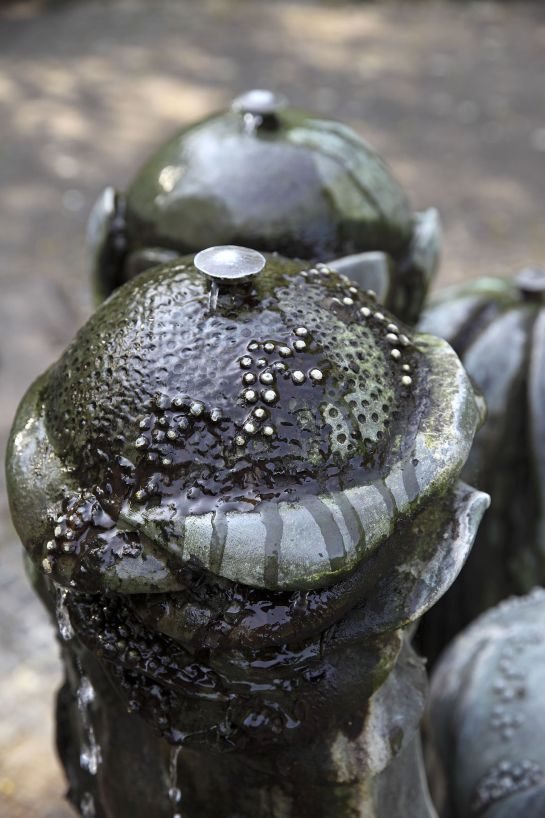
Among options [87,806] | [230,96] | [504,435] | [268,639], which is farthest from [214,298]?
[230,96]

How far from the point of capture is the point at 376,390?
1319 mm

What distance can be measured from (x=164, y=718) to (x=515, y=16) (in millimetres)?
9878

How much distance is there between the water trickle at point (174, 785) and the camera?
151cm

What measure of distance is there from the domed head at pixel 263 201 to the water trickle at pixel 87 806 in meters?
1.04

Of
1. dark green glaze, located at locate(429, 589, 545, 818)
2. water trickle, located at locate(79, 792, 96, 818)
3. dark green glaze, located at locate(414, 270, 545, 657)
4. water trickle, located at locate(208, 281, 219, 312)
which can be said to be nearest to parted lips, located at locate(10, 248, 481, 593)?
water trickle, located at locate(208, 281, 219, 312)

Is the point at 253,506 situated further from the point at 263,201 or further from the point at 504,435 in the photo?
the point at 504,435

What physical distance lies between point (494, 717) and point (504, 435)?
789 mm

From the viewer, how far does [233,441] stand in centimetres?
124

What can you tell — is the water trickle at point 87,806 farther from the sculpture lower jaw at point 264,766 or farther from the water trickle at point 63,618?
the water trickle at point 63,618

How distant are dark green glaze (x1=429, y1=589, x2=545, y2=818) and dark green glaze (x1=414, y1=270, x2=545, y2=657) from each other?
391 mm

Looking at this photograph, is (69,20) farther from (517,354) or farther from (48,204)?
(517,354)

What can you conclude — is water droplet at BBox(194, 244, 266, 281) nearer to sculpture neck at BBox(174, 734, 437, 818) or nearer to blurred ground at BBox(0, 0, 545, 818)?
sculpture neck at BBox(174, 734, 437, 818)

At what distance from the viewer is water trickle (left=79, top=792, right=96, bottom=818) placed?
184cm

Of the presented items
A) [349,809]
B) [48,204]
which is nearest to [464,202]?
[48,204]
